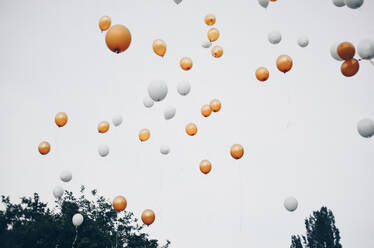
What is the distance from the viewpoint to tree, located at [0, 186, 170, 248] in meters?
14.2

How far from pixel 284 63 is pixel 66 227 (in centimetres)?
1528

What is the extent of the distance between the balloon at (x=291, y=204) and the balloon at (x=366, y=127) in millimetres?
1925

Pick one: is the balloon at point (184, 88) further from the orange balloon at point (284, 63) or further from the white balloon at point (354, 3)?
the white balloon at point (354, 3)

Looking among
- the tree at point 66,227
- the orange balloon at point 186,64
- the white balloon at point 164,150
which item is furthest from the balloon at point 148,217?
the tree at point 66,227

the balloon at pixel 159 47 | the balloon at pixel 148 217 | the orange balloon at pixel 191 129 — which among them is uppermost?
the balloon at pixel 159 47

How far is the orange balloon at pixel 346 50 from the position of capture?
380 cm

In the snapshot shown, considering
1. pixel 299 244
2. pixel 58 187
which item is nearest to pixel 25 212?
pixel 58 187

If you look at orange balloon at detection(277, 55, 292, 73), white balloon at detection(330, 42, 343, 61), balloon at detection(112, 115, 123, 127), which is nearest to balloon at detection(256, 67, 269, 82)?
orange balloon at detection(277, 55, 292, 73)

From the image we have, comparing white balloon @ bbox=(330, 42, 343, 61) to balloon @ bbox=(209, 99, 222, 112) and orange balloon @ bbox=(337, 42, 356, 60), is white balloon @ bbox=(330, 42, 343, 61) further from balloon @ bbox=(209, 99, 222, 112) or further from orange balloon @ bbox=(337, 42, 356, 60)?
balloon @ bbox=(209, 99, 222, 112)

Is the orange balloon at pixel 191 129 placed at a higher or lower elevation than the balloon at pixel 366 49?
lower

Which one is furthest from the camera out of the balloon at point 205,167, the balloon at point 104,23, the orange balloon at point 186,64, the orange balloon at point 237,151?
the balloon at point 205,167

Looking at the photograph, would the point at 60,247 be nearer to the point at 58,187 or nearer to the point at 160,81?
the point at 58,187

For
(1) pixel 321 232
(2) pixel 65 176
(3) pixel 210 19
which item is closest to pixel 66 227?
(2) pixel 65 176

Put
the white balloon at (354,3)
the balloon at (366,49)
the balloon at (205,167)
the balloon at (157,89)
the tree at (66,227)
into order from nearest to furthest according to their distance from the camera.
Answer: the balloon at (366,49) < the white balloon at (354,3) < the balloon at (157,89) < the balloon at (205,167) < the tree at (66,227)
